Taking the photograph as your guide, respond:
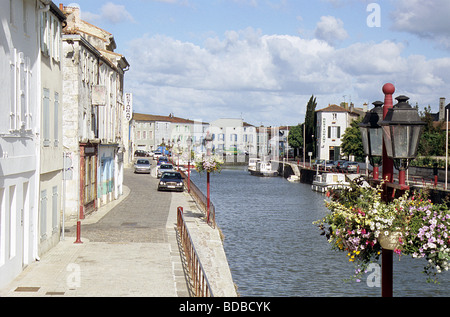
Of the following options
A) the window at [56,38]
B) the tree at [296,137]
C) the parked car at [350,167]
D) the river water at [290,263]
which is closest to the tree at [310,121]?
the tree at [296,137]

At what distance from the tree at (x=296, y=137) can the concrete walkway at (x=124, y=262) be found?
107377 mm

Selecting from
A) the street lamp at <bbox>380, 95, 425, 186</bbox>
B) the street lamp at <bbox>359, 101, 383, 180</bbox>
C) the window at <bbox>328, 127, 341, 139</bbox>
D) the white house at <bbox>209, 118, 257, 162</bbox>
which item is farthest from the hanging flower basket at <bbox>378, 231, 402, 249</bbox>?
the white house at <bbox>209, 118, 257, 162</bbox>

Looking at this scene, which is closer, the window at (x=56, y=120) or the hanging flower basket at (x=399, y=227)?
the hanging flower basket at (x=399, y=227)

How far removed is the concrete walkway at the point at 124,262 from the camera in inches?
532

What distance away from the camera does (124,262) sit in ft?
55.3

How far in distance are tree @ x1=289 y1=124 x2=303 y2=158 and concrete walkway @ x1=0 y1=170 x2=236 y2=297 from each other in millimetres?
107377

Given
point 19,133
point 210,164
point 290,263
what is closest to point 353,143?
point 210,164

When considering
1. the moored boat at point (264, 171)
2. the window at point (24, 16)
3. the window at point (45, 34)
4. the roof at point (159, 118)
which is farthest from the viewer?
the roof at point (159, 118)

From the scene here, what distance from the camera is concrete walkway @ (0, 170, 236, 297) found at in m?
13.5

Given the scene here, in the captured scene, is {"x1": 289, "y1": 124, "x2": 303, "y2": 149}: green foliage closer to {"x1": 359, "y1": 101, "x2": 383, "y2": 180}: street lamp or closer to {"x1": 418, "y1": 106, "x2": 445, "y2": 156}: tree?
{"x1": 418, "y1": 106, "x2": 445, "y2": 156}: tree

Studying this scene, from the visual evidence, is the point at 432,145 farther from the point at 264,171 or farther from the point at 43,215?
the point at 43,215

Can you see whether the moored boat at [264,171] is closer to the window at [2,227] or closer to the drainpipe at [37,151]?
→ the drainpipe at [37,151]
